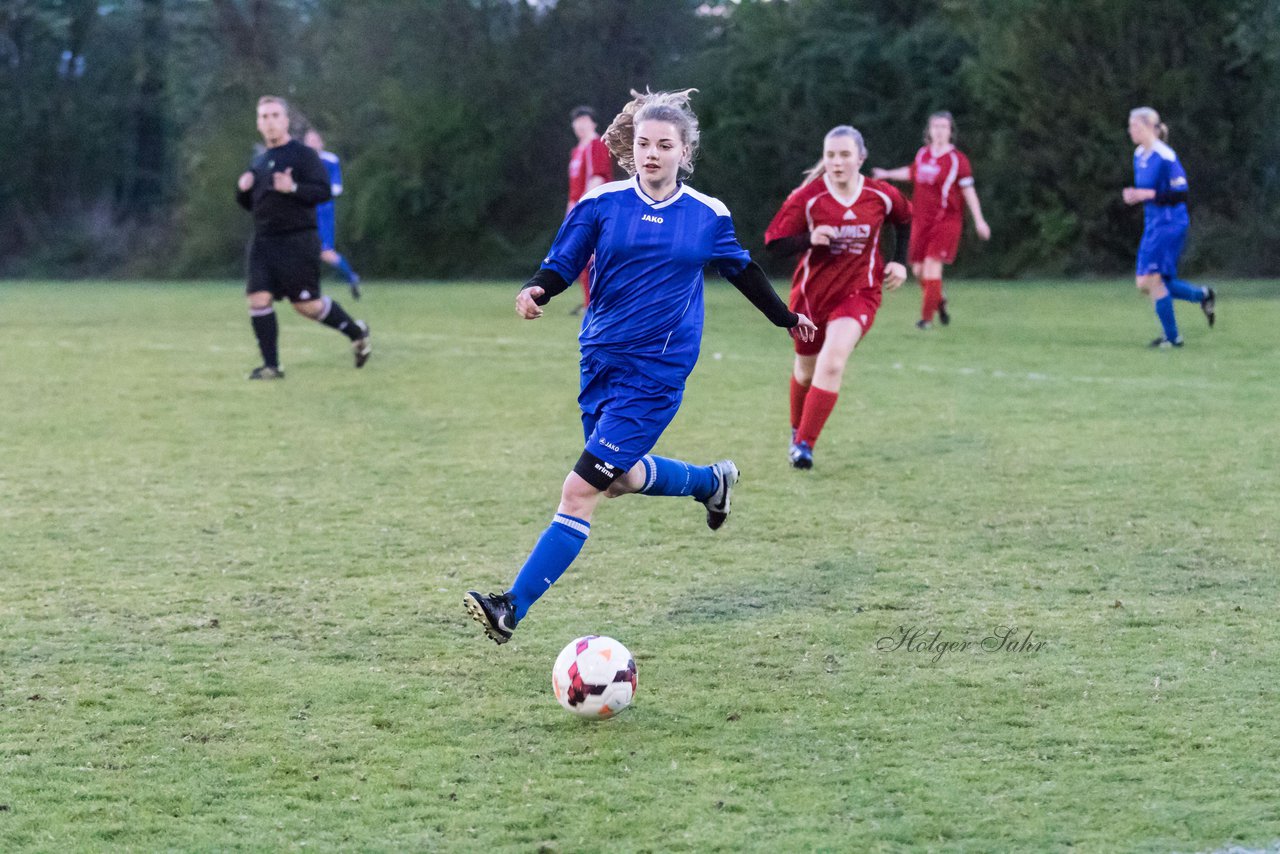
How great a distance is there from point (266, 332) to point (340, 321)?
0.66 m

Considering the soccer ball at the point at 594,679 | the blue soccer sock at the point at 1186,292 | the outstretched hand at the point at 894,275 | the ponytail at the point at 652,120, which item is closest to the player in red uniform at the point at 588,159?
the blue soccer sock at the point at 1186,292

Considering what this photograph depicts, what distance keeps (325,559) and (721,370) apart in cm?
→ 672

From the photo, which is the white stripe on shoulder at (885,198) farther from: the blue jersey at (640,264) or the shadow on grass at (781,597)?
the blue jersey at (640,264)

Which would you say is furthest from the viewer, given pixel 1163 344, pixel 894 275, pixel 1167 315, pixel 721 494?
pixel 1163 344

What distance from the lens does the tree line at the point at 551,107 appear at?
950 inches

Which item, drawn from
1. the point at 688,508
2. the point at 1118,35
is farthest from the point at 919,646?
the point at 1118,35

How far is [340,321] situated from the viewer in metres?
12.6

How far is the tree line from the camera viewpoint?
79.2ft

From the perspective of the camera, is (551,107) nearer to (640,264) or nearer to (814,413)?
(814,413)

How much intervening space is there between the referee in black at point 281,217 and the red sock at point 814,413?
4.74 metres

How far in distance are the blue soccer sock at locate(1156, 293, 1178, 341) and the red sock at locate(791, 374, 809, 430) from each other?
6.15m

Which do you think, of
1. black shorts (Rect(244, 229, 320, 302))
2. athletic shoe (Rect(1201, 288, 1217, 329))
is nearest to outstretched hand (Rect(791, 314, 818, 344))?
black shorts (Rect(244, 229, 320, 302))

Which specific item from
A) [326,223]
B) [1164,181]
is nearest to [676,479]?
[1164,181]

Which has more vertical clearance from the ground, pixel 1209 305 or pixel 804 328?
pixel 804 328
